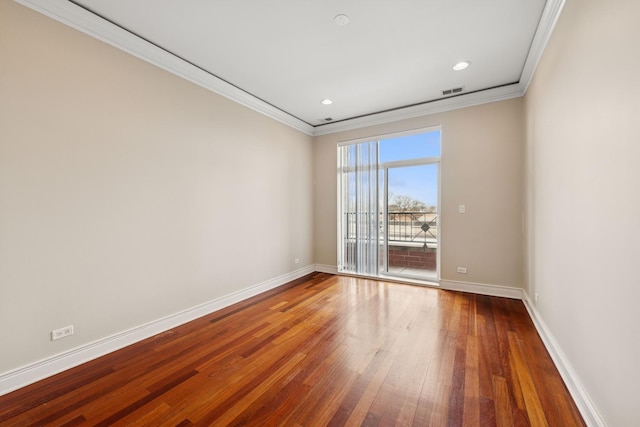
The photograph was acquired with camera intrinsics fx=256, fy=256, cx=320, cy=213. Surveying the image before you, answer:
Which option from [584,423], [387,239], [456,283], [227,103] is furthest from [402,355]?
[227,103]

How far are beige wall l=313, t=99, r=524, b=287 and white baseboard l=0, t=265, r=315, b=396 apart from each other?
337cm

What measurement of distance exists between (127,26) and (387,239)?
4387 mm

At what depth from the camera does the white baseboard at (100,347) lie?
1.86 metres

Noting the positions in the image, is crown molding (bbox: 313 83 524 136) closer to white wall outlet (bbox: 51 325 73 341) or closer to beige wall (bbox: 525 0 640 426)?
beige wall (bbox: 525 0 640 426)

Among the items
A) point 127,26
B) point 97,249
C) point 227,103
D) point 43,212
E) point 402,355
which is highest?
point 127,26

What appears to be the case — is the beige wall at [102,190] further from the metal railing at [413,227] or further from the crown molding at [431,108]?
the metal railing at [413,227]

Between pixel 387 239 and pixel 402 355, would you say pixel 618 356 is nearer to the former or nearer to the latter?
pixel 402 355

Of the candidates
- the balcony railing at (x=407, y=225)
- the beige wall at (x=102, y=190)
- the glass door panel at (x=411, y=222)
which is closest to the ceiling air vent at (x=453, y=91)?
the glass door panel at (x=411, y=222)

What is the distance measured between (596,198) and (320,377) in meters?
2.14

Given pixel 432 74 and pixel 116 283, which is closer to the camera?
pixel 116 283

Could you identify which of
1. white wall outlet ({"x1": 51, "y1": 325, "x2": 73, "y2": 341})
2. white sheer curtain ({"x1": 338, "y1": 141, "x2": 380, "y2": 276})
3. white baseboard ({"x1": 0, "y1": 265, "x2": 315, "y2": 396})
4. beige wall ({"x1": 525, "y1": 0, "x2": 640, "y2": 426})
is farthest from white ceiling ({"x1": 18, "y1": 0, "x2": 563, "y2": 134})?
white baseboard ({"x1": 0, "y1": 265, "x2": 315, "y2": 396})

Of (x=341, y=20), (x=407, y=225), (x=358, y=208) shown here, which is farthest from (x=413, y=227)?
(x=341, y=20)

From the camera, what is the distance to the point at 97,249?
2262 millimetres

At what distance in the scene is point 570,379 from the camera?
1784 millimetres
